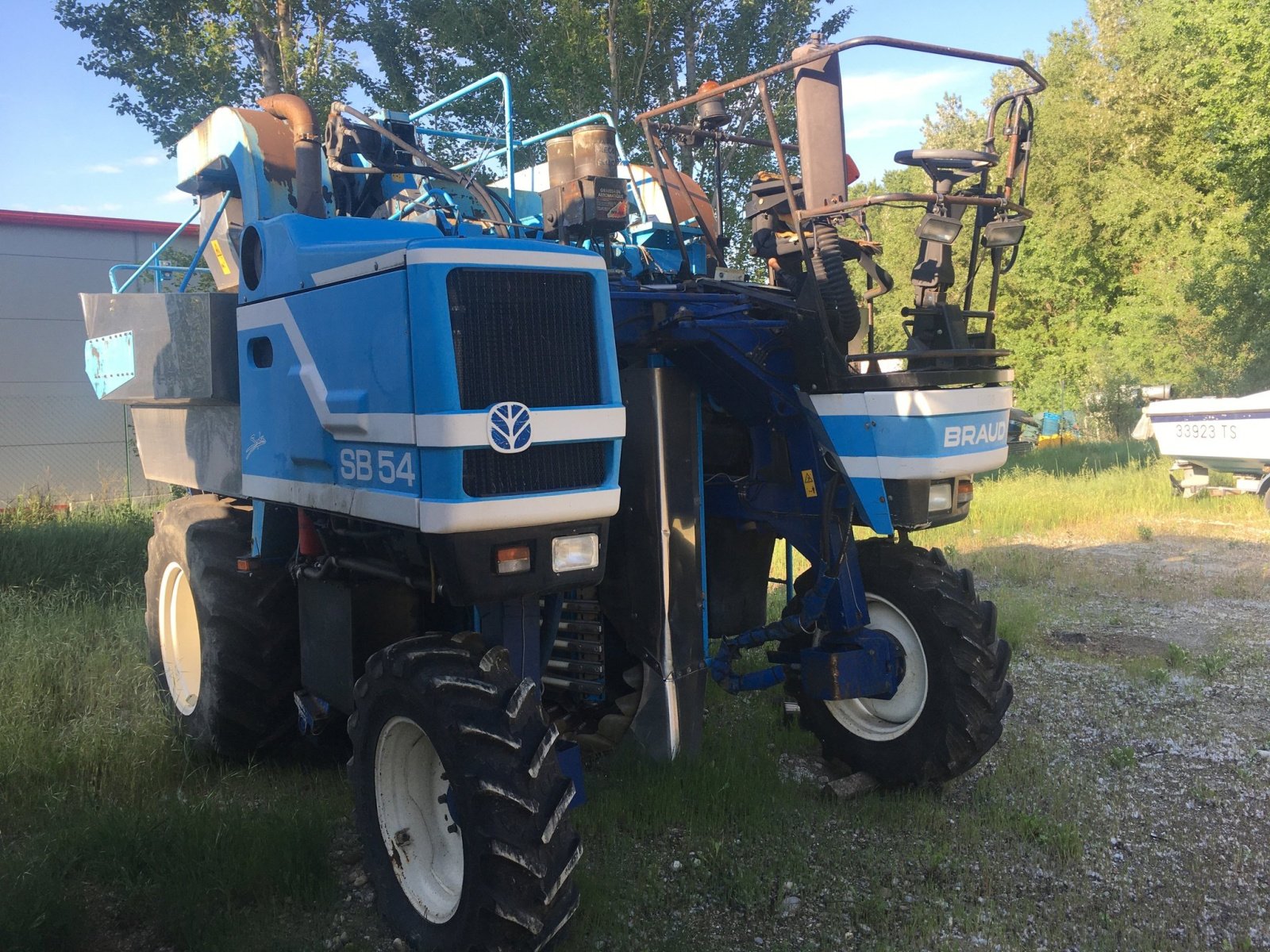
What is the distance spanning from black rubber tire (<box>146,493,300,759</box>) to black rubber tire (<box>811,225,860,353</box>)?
2630 mm

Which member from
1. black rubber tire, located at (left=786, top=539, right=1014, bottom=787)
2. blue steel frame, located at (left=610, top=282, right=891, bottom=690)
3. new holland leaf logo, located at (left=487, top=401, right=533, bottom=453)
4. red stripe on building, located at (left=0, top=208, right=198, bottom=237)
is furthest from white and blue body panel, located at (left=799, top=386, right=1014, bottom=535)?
red stripe on building, located at (left=0, top=208, right=198, bottom=237)

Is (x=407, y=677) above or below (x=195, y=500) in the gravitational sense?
below

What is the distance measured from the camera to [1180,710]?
576cm

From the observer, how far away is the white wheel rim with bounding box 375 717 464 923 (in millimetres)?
3375

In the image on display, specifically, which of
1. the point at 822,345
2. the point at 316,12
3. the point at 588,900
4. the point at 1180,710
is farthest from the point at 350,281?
the point at 316,12

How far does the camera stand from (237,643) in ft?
14.8

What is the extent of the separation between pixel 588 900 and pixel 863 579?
196cm

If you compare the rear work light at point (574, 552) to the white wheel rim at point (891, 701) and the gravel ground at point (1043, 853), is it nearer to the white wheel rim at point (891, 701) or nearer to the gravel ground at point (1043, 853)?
the gravel ground at point (1043, 853)

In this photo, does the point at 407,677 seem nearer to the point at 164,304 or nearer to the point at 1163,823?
the point at 164,304

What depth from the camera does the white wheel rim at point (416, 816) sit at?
3375 mm

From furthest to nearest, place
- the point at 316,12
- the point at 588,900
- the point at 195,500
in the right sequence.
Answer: the point at 316,12, the point at 195,500, the point at 588,900

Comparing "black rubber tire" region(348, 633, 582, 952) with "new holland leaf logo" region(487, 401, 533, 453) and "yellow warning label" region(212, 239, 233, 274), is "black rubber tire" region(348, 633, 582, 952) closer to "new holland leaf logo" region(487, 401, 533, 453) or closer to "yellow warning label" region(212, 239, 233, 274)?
"new holland leaf logo" region(487, 401, 533, 453)

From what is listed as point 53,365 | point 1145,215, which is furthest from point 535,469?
point 1145,215


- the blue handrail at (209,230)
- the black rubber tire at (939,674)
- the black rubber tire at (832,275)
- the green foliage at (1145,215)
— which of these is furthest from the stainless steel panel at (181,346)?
the green foliage at (1145,215)
